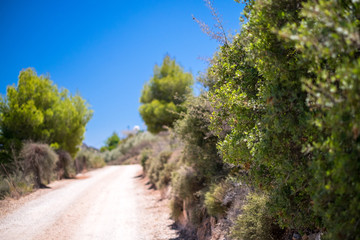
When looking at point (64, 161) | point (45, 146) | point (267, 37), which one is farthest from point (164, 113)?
point (267, 37)

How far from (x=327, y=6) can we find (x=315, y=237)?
290 centimetres

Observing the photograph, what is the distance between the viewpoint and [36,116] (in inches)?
603

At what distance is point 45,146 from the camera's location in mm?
14461

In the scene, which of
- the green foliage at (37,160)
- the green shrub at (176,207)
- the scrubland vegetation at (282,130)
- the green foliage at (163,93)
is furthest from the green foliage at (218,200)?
the green foliage at (37,160)

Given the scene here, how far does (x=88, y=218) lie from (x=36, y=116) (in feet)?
30.9

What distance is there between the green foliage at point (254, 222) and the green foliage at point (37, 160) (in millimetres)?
12551

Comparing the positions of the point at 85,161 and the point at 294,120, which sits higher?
the point at 85,161

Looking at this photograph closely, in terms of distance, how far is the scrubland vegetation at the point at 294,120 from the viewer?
2205 mm

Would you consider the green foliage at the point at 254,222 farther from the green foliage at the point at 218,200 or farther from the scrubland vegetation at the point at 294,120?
the green foliage at the point at 218,200

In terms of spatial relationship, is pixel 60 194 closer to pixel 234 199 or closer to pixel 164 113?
pixel 164 113

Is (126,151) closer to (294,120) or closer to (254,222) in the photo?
(254,222)

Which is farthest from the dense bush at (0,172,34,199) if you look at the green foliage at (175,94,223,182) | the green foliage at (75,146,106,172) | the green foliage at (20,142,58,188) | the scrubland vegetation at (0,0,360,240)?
the green foliage at (75,146,106,172)

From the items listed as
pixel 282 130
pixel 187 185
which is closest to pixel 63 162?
pixel 187 185

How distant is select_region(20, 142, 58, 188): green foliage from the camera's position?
13656mm
